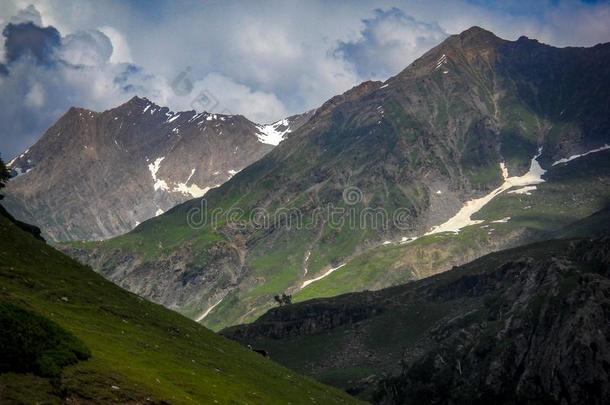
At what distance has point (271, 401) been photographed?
235 ft

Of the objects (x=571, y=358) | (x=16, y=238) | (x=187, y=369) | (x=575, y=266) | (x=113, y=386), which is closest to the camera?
(x=113, y=386)

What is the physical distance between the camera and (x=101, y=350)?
5859 cm

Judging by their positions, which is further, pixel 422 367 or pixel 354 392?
pixel 354 392

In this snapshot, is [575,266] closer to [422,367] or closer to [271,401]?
[422,367]

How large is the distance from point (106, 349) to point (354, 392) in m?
147

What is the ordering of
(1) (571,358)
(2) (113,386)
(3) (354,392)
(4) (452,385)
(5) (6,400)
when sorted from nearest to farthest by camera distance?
(5) (6,400) < (2) (113,386) < (1) (571,358) < (4) (452,385) < (3) (354,392)

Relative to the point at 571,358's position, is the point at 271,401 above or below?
above

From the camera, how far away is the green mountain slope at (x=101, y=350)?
4522 centimetres

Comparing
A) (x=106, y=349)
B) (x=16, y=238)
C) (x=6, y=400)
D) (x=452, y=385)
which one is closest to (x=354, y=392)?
(x=452, y=385)

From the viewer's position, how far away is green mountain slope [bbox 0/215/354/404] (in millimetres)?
45219

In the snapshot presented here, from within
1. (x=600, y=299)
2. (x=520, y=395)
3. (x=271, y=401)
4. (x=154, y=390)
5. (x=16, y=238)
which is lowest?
(x=520, y=395)

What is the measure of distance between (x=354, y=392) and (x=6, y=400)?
16611cm

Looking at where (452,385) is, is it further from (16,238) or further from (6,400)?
(6,400)

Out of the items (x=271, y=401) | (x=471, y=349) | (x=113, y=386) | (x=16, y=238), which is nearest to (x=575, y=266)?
(x=471, y=349)
